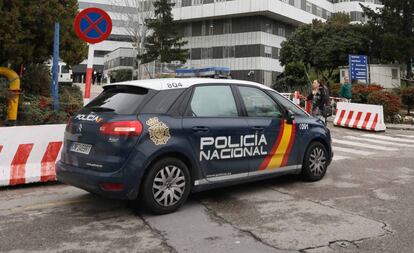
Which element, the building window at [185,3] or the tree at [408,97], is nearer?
the tree at [408,97]

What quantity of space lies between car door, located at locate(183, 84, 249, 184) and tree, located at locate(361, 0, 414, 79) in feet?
114

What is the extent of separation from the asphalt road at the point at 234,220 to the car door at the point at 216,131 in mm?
489

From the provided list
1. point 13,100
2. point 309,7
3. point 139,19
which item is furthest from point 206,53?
point 13,100

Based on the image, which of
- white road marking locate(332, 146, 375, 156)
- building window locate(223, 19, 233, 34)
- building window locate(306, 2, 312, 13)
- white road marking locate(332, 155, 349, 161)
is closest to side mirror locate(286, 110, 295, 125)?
white road marking locate(332, 155, 349, 161)

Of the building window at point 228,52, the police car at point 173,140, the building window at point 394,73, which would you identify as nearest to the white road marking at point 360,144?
the police car at point 173,140

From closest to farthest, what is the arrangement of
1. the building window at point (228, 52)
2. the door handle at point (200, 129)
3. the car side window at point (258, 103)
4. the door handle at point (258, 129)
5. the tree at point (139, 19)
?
the door handle at point (200, 129) → the door handle at point (258, 129) → the car side window at point (258, 103) → the tree at point (139, 19) → the building window at point (228, 52)

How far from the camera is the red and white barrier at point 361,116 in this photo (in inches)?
688

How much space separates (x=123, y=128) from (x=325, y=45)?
42.3 m

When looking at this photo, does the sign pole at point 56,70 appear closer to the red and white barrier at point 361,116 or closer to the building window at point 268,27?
the red and white barrier at point 361,116

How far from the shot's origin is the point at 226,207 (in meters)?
6.39

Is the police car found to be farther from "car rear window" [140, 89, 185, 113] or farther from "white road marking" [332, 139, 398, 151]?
"white road marking" [332, 139, 398, 151]

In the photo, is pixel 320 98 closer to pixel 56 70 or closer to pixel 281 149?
pixel 56 70

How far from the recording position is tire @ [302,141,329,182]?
7906 millimetres

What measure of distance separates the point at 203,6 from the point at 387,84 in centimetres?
2749
